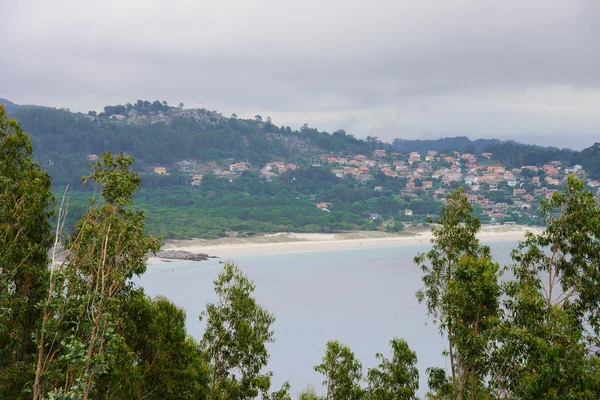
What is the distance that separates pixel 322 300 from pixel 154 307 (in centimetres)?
2482

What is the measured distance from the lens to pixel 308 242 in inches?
2018

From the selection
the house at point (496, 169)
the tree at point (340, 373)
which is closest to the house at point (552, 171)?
the house at point (496, 169)

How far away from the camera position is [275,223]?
181 feet

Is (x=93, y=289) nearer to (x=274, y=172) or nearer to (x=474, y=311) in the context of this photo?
(x=474, y=311)

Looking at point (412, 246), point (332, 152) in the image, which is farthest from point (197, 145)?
point (412, 246)

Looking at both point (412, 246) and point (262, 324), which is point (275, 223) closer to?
point (412, 246)

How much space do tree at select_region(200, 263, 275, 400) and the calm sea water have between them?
10238 millimetres

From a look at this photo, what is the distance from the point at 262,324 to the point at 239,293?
49cm

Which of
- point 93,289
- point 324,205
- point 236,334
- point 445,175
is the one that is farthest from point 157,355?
point 445,175

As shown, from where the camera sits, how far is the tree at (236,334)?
299 inches

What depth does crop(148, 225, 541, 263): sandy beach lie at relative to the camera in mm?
45375

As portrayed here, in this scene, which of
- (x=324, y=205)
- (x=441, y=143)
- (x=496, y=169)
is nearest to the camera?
(x=324, y=205)

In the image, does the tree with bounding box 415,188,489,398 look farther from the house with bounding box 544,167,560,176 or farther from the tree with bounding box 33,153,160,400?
the house with bounding box 544,167,560,176

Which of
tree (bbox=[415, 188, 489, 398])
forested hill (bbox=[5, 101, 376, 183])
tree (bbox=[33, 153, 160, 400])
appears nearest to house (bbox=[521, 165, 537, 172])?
forested hill (bbox=[5, 101, 376, 183])
